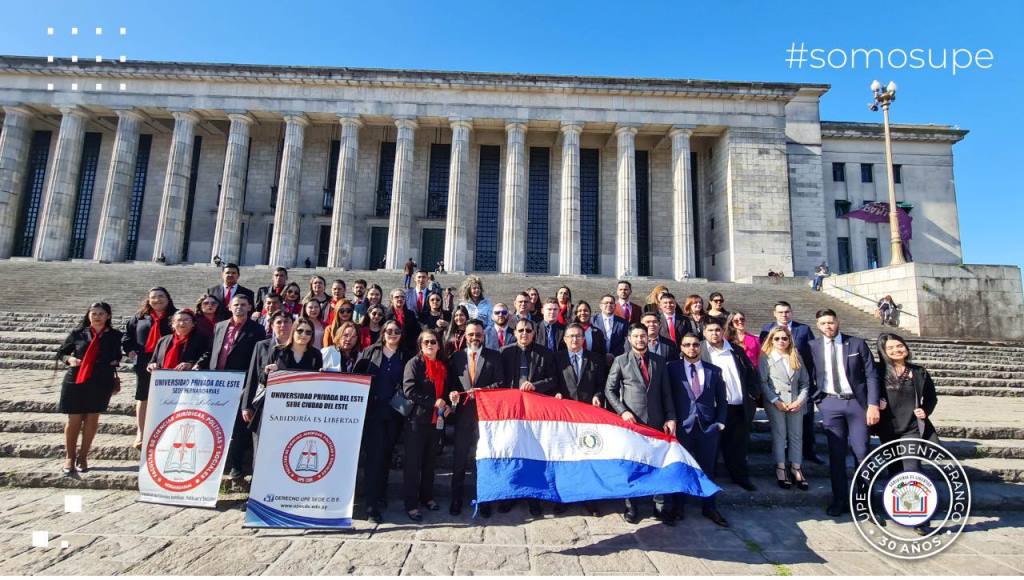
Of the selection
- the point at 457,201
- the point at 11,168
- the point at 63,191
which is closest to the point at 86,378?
the point at 457,201

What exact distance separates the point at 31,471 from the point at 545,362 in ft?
19.2

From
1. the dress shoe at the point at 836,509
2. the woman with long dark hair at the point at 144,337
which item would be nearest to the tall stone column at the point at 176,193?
the woman with long dark hair at the point at 144,337

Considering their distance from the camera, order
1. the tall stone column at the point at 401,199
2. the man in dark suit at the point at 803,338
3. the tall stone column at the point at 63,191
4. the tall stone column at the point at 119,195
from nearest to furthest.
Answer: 1. the man in dark suit at the point at 803,338
2. the tall stone column at the point at 63,191
3. the tall stone column at the point at 119,195
4. the tall stone column at the point at 401,199

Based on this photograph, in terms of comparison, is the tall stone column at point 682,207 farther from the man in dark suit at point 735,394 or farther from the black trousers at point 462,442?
the black trousers at point 462,442

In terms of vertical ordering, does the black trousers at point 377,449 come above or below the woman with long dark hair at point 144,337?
below

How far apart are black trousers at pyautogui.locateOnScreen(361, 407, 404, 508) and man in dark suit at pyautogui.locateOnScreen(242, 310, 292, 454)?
1058 millimetres

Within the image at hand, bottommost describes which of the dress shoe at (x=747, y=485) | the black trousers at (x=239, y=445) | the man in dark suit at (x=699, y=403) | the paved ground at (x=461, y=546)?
the paved ground at (x=461, y=546)

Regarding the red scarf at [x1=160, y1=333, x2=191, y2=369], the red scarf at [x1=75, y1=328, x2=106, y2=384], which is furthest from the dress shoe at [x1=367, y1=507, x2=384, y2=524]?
the red scarf at [x1=75, y1=328, x2=106, y2=384]

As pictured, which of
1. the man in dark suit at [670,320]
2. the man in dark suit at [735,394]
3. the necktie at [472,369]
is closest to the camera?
the necktie at [472,369]

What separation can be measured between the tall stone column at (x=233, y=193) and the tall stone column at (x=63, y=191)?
24.6 ft

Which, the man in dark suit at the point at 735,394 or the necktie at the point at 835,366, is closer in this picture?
the necktie at the point at 835,366

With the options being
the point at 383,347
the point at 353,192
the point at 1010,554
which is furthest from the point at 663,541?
the point at 353,192

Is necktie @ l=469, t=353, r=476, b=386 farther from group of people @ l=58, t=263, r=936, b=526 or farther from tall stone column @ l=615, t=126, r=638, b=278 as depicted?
tall stone column @ l=615, t=126, r=638, b=278

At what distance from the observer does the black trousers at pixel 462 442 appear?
4.72 meters
